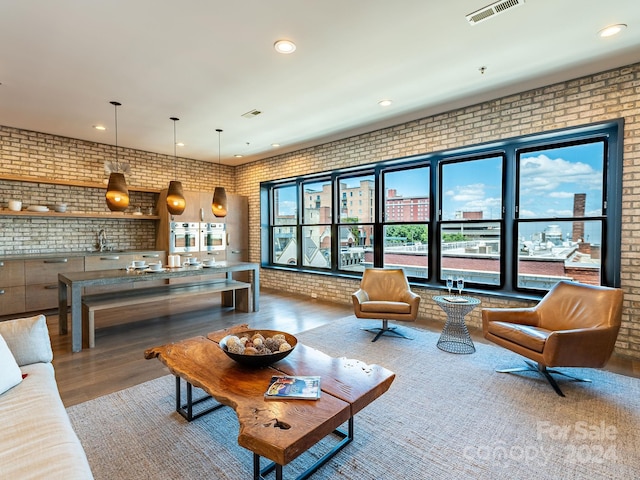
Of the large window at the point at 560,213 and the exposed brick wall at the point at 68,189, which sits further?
the exposed brick wall at the point at 68,189

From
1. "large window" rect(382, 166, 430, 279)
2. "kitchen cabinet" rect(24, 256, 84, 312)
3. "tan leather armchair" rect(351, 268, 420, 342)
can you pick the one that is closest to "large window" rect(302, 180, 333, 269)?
"large window" rect(382, 166, 430, 279)

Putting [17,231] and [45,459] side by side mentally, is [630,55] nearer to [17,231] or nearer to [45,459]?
[45,459]

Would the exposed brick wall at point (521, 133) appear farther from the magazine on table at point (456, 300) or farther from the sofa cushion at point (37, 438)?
the sofa cushion at point (37, 438)

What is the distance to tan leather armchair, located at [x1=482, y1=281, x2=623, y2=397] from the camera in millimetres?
2572

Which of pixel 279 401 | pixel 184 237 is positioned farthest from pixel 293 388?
pixel 184 237

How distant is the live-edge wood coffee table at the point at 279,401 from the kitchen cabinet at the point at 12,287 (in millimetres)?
4125

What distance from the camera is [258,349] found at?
6.84ft

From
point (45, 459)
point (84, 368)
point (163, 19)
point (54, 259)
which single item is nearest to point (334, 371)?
point (45, 459)

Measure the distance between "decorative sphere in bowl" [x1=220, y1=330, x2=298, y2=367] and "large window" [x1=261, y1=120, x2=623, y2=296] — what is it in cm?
337

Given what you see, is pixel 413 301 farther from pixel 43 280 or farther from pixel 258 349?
pixel 43 280

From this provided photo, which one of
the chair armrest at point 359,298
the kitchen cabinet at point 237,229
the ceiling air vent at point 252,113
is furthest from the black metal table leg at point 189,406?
the kitchen cabinet at point 237,229

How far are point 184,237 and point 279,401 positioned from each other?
18.9 ft

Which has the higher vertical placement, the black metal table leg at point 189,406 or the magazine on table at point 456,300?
the magazine on table at point 456,300

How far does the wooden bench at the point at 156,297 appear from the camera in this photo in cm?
365
